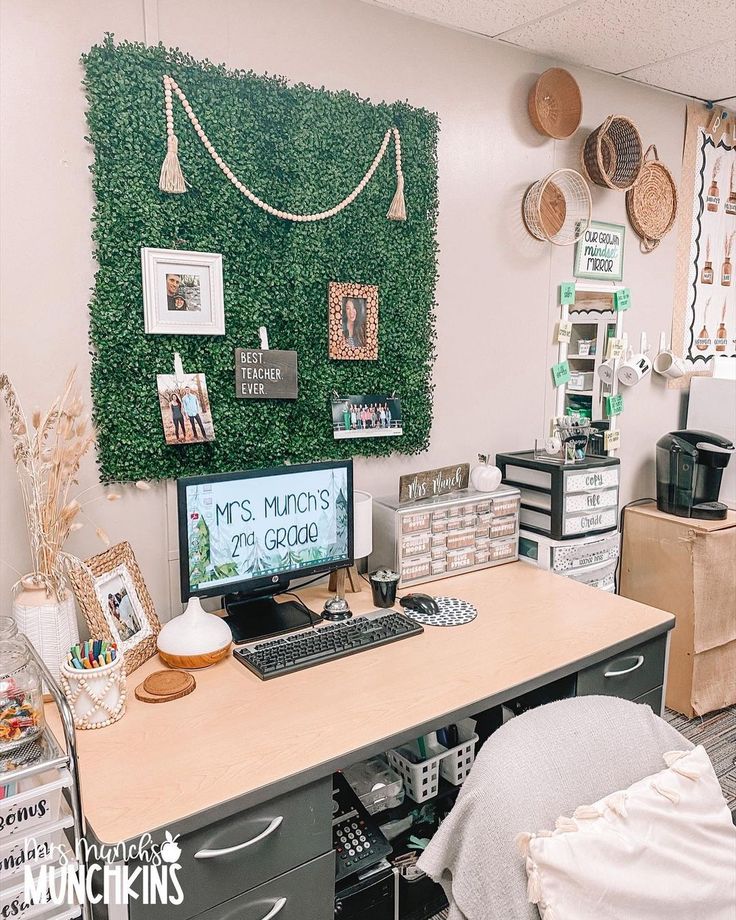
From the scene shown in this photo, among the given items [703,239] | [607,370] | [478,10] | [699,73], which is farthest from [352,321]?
[703,239]

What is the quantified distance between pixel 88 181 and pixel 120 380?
19.2 inches

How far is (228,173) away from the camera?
6.18 ft

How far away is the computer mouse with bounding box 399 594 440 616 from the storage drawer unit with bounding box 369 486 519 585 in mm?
131

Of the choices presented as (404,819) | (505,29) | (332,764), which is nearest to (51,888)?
(332,764)

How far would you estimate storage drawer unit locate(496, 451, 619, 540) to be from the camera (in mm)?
2414

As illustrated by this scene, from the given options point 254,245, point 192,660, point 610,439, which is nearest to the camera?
point 192,660

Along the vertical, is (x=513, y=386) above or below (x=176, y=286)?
below

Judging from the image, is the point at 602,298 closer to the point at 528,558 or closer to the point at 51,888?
the point at 528,558

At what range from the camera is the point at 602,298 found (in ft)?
9.44

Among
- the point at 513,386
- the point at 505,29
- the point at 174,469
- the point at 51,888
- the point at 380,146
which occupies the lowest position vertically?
the point at 51,888

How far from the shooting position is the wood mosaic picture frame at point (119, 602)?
1592mm

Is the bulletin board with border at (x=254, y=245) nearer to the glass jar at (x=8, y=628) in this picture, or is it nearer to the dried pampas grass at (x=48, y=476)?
the dried pampas grass at (x=48, y=476)

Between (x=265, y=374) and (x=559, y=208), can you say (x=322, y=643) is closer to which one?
(x=265, y=374)

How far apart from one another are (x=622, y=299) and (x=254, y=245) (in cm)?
165
